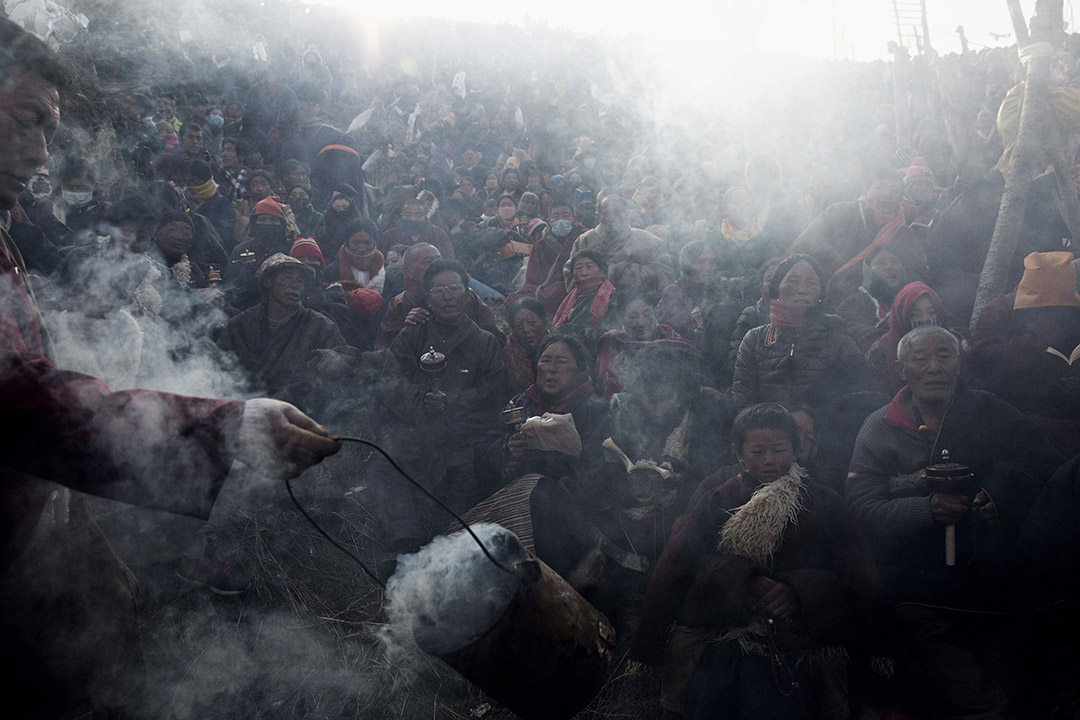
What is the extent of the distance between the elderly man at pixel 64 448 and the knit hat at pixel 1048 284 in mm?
3891

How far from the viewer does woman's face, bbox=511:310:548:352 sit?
16.0ft

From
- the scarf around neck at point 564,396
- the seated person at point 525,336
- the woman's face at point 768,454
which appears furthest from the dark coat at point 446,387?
the woman's face at point 768,454

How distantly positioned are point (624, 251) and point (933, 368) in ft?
11.0

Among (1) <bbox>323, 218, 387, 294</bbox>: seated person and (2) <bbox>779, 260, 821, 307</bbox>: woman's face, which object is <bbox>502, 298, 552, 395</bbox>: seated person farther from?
(1) <bbox>323, 218, 387, 294</bbox>: seated person

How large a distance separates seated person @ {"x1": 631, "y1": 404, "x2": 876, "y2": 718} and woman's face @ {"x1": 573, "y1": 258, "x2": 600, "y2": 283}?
3051 millimetres

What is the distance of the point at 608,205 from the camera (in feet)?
20.3

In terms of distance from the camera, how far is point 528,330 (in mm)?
4895

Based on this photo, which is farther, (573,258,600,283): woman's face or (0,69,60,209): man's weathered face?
(573,258,600,283): woman's face

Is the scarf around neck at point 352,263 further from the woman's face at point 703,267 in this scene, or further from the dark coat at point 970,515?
the dark coat at point 970,515

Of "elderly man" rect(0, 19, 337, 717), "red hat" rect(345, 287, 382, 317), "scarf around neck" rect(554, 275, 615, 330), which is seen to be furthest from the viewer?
"red hat" rect(345, 287, 382, 317)

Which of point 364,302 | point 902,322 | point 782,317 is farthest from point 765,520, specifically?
point 364,302

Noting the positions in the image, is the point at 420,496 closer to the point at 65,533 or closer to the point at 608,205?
the point at 65,533

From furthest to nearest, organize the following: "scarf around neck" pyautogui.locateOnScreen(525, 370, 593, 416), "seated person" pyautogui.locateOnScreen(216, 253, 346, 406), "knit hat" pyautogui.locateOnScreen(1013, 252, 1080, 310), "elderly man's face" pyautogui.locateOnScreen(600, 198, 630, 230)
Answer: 1. "elderly man's face" pyautogui.locateOnScreen(600, 198, 630, 230)
2. "seated person" pyautogui.locateOnScreen(216, 253, 346, 406)
3. "scarf around neck" pyautogui.locateOnScreen(525, 370, 593, 416)
4. "knit hat" pyautogui.locateOnScreen(1013, 252, 1080, 310)

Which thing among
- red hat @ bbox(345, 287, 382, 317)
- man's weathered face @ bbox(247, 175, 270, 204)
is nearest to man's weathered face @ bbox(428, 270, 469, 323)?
red hat @ bbox(345, 287, 382, 317)
